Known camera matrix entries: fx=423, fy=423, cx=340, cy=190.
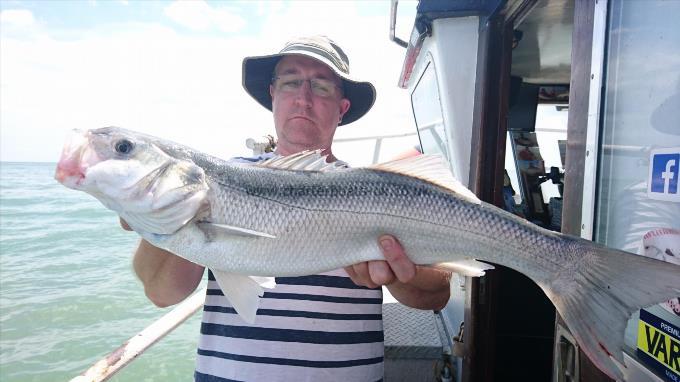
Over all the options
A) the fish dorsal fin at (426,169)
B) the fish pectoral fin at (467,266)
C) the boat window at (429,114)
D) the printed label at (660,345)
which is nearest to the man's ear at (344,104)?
the boat window at (429,114)

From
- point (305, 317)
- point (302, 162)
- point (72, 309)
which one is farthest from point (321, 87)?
point (72, 309)

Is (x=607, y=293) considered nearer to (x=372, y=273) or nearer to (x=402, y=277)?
(x=402, y=277)

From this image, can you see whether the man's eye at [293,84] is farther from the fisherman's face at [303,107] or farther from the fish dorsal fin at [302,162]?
the fish dorsal fin at [302,162]

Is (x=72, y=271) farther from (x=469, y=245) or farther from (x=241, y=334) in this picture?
(x=469, y=245)

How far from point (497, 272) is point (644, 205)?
189cm

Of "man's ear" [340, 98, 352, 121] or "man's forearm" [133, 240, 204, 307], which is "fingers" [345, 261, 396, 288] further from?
"man's ear" [340, 98, 352, 121]

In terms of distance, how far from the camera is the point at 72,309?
1206 cm

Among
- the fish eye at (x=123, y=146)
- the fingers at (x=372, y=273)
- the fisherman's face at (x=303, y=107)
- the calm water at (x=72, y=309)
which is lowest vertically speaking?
the calm water at (x=72, y=309)

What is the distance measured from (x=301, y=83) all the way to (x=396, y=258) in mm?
1595

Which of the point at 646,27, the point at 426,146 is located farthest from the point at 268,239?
the point at 426,146

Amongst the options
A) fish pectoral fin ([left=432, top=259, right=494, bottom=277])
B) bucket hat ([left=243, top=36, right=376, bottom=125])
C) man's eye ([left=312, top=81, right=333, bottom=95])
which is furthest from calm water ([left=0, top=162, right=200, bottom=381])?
fish pectoral fin ([left=432, top=259, right=494, bottom=277])

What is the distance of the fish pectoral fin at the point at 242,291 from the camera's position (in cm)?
198

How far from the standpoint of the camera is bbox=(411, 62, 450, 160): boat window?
407 cm

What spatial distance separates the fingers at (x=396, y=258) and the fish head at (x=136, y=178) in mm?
861
